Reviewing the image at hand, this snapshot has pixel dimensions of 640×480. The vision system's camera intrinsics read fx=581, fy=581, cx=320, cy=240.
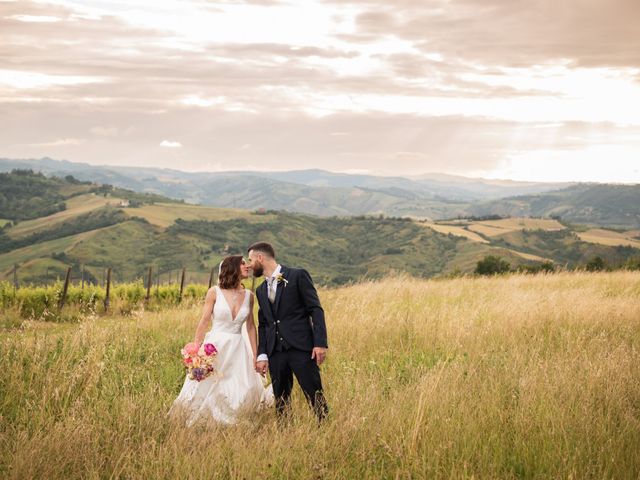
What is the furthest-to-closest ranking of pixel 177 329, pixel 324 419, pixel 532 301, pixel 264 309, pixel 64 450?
pixel 532 301
pixel 177 329
pixel 264 309
pixel 324 419
pixel 64 450

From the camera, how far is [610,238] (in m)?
181

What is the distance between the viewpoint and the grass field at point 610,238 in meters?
166

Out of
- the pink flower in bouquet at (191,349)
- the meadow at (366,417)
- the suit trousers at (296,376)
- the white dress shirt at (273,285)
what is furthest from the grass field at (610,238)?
the pink flower in bouquet at (191,349)

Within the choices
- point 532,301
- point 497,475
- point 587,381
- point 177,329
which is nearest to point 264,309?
point 497,475

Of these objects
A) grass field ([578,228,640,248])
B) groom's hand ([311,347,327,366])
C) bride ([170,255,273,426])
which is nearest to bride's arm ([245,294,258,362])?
bride ([170,255,273,426])

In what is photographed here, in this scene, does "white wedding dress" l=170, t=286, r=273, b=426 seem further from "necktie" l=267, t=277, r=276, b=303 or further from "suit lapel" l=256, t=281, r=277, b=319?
"necktie" l=267, t=277, r=276, b=303

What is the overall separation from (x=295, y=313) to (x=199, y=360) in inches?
47.2

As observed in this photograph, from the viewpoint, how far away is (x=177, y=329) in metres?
11.2

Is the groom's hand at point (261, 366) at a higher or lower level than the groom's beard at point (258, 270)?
lower

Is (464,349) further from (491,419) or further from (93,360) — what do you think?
(93,360)

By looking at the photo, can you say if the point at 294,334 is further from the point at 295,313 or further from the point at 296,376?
the point at 296,376

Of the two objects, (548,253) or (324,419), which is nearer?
(324,419)

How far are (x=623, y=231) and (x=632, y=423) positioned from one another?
217795 millimetres

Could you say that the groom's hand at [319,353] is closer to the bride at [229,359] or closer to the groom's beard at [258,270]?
the groom's beard at [258,270]
